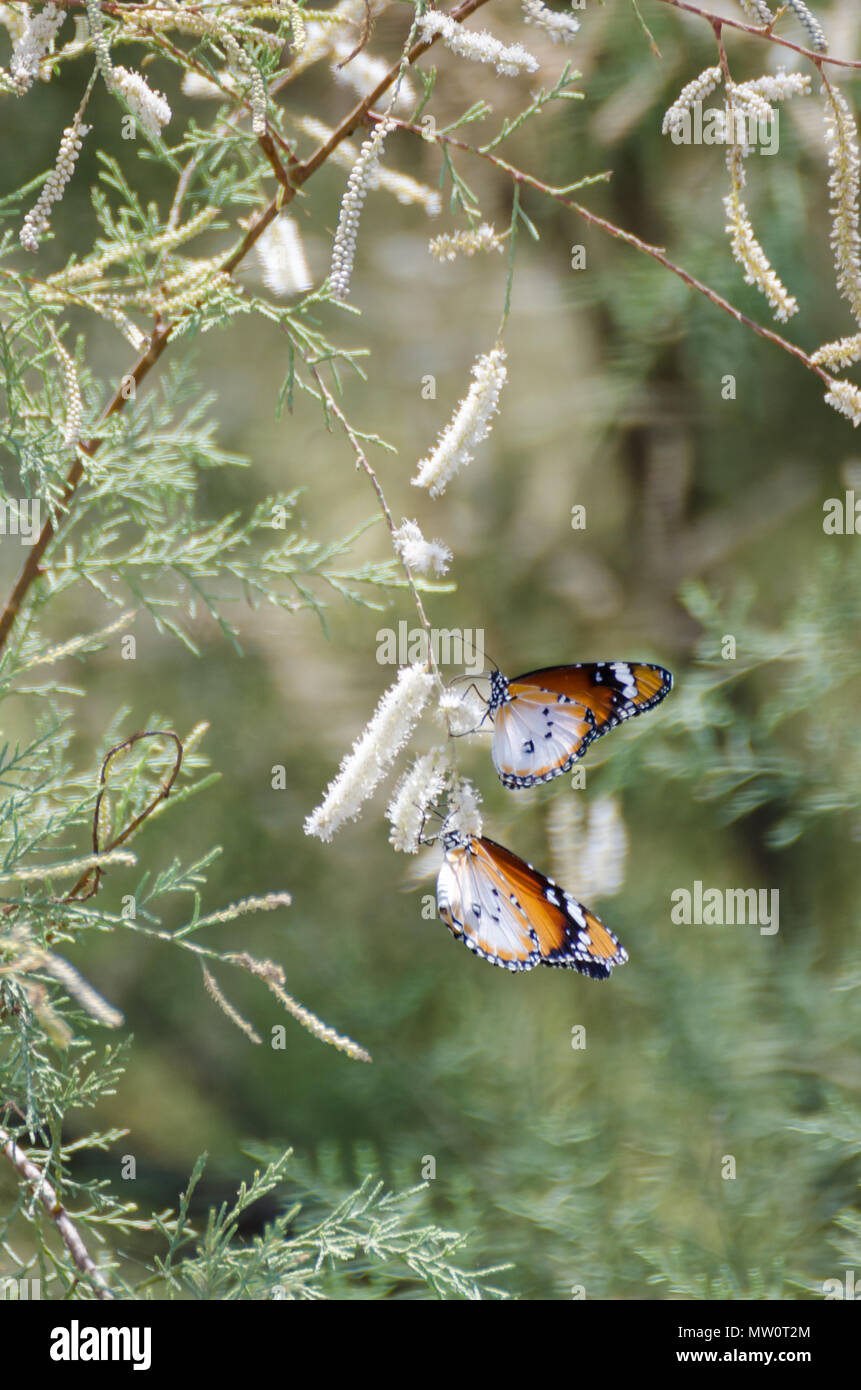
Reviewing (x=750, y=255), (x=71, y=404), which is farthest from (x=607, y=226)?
(x=71, y=404)

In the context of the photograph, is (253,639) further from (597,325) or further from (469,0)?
(469,0)

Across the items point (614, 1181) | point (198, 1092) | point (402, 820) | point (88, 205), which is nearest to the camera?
point (402, 820)

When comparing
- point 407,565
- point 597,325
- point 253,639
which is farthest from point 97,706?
point 407,565

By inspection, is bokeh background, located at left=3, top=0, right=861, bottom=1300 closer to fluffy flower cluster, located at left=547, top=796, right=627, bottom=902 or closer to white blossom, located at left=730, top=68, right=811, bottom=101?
fluffy flower cluster, located at left=547, top=796, right=627, bottom=902

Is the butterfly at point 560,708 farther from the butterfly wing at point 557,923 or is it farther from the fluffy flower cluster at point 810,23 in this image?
the fluffy flower cluster at point 810,23

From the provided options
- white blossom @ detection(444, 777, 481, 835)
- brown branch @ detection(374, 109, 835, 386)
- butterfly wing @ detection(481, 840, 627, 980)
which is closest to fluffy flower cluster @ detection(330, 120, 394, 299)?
brown branch @ detection(374, 109, 835, 386)
